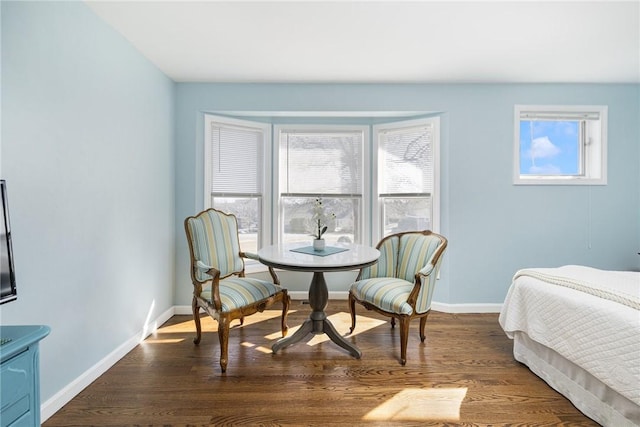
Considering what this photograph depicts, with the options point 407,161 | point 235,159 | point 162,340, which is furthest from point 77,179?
point 407,161

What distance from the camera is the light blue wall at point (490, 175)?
11.1ft

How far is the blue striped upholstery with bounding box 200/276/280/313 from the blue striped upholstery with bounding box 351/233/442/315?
0.77m

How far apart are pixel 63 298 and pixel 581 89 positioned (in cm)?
500

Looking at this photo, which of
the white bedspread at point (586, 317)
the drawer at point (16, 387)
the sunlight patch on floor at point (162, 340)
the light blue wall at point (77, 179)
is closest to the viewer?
the drawer at point (16, 387)

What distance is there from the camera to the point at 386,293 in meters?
2.44

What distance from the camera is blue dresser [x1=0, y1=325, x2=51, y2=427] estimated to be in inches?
38.6

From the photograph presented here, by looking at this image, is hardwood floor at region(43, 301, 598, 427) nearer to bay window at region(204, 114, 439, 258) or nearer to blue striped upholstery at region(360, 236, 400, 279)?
blue striped upholstery at region(360, 236, 400, 279)

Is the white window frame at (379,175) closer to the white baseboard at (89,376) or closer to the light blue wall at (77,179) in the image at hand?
the light blue wall at (77,179)

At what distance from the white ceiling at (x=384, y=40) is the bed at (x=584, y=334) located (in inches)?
72.0

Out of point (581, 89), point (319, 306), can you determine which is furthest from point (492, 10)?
point (319, 306)

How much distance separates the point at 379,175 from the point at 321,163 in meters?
0.72

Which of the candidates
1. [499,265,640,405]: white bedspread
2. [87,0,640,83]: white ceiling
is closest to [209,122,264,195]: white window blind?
[87,0,640,83]: white ceiling

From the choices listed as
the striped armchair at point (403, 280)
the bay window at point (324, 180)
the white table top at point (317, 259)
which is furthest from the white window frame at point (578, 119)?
the white table top at point (317, 259)

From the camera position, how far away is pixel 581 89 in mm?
3404
